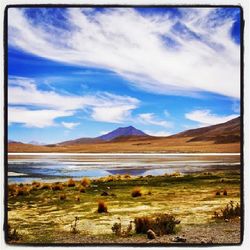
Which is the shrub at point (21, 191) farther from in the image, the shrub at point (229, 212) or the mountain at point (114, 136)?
the shrub at point (229, 212)

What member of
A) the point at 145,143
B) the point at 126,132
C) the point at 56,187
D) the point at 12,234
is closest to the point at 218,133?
the point at 145,143

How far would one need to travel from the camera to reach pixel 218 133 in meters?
4.09

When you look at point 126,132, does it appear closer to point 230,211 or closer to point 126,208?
point 126,208

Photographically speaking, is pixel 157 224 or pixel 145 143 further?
pixel 145 143

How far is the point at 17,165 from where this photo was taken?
13.3 feet

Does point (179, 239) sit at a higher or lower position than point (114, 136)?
lower

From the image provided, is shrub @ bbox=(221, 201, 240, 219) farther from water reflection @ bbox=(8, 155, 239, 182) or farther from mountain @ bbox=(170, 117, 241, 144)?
mountain @ bbox=(170, 117, 241, 144)

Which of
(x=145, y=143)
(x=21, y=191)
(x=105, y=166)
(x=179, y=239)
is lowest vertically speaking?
(x=179, y=239)

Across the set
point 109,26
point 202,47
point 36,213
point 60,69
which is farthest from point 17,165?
point 202,47

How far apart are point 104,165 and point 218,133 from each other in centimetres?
76

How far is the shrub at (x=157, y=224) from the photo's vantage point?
4000 mm

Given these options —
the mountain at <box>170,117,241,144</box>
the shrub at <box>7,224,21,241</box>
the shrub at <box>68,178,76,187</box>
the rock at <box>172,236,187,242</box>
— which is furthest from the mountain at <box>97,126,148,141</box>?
the shrub at <box>7,224,21,241</box>

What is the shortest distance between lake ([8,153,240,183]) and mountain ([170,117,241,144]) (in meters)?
0.10
